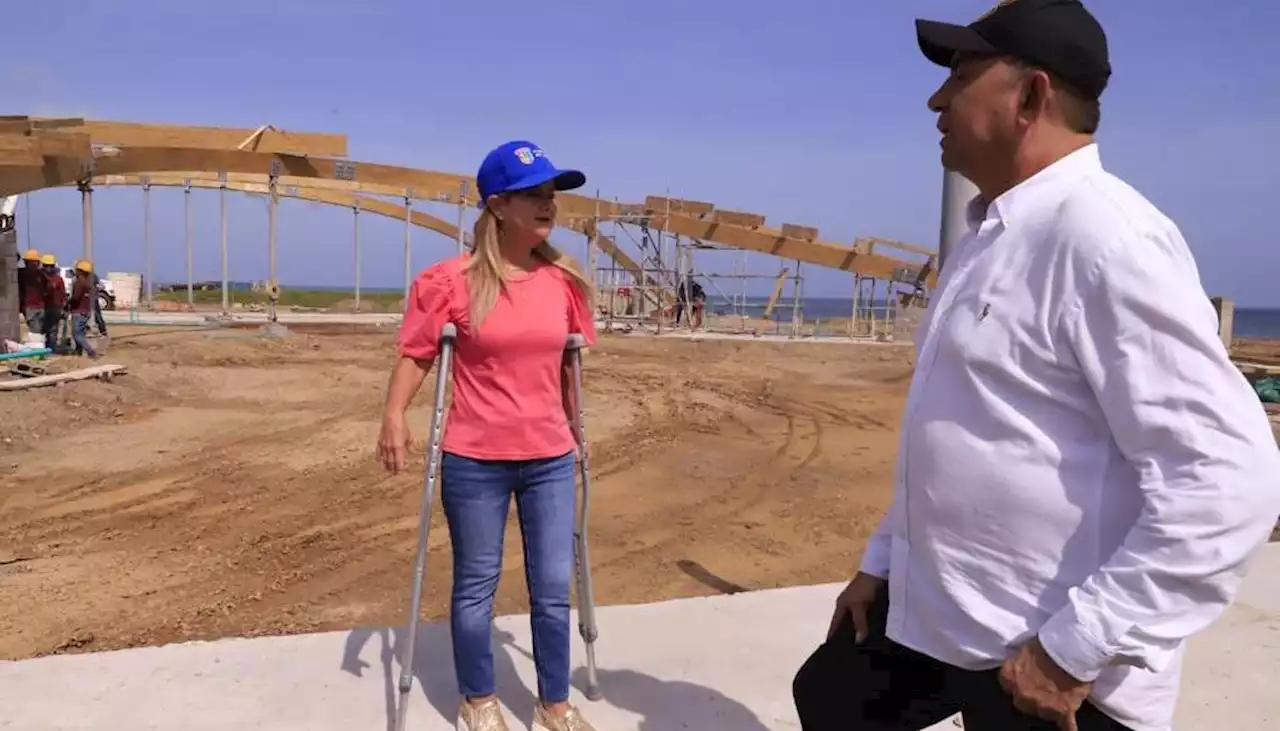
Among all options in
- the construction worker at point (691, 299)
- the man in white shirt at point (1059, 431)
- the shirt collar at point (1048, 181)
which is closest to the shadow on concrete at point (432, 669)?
the man in white shirt at point (1059, 431)

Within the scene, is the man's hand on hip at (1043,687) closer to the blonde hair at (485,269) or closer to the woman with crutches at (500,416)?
the woman with crutches at (500,416)

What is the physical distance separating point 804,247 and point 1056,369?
22.4 m

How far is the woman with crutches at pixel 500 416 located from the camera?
2.76 m

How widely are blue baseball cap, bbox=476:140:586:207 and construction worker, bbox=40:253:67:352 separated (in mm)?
14573

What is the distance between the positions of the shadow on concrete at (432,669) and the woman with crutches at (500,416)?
0.71 feet

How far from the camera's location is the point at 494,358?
277cm

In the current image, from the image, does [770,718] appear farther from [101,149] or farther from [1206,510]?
[101,149]

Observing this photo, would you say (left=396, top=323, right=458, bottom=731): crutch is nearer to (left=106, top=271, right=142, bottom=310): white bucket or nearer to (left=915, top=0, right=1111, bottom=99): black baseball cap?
(left=915, top=0, right=1111, bottom=99): black baseball cap

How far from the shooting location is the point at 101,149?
15.8m

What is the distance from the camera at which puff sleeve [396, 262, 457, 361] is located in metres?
2.76

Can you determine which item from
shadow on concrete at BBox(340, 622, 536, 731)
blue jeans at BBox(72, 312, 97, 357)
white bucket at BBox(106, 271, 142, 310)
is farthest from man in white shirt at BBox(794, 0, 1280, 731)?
white bucket at BBox(106, 271, 142, 310)

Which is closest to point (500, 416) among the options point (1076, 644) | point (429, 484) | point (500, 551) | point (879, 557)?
point (429, 484)

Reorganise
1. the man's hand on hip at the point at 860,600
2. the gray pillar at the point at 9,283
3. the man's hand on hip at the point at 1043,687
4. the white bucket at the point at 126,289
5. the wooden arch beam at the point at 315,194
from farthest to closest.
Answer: the white bucket at the point at 126,289, the wooden arch beam at the point at 315,194, the gray pillar at the point at 9,283, the man's hand on hip at the point at 860,600, the man's hand on hip at the point at 1043,687

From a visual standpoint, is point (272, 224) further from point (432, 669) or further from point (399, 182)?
point (432, 669)
